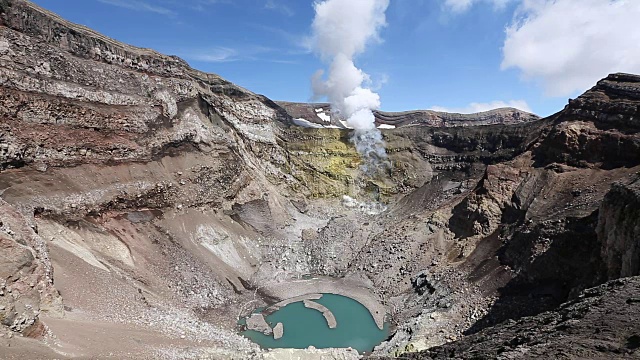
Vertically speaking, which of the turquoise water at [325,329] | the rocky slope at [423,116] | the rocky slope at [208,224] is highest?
the rocky slope at [423,116]

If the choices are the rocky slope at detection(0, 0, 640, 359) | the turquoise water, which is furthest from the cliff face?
the turquoise water

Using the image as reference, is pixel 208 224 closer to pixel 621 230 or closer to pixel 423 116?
pixel 621 230

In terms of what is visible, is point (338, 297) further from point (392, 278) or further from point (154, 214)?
point (154, 214)

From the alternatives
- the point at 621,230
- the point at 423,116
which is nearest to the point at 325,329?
the point at 621,230

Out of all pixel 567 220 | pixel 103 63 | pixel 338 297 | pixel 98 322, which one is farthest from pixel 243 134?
pixel 567 220

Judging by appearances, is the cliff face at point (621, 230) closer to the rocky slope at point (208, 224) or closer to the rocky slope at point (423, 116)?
the rocky slope at point (208, 224)

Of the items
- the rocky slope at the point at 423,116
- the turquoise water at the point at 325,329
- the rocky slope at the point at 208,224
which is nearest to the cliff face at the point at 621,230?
the rocky slope at the point at 208,224
